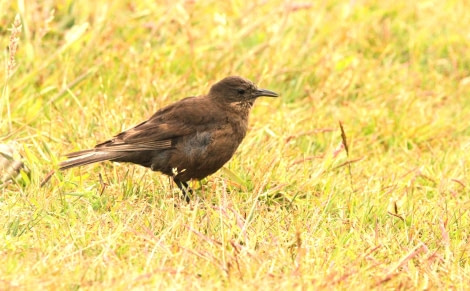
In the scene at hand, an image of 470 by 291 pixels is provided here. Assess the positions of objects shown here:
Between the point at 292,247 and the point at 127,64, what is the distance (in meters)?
3.18

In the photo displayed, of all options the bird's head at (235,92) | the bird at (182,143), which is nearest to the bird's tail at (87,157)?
the bird at (182,143)

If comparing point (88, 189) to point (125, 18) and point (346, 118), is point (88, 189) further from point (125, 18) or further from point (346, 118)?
point (125, 18)

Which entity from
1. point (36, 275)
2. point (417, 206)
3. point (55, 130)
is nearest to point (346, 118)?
point (417, 206)

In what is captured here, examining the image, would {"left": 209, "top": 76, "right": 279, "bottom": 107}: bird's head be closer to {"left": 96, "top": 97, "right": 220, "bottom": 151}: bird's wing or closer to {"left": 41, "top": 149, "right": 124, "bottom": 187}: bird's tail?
{"left": 96, "top": 97, "right": 220, "bottom": 151}: bird's wing

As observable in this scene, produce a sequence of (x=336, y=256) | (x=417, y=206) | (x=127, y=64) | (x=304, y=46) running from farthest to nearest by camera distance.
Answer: (x=304, y=46), (x=127, y=64), (x=417, y=206), (x=336, y=256)

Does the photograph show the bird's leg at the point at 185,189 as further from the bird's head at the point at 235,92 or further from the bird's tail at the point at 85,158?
the bird's head at the point at 235,92

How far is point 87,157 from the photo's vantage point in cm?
534

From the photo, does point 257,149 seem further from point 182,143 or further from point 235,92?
point 182,143

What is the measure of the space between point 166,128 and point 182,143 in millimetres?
136

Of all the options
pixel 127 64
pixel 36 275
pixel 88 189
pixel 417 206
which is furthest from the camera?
pixel 127 64

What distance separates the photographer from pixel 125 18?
323 inches

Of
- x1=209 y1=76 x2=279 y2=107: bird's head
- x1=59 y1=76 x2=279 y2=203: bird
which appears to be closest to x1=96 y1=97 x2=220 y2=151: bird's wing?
x1=59 y1=76 x2=279 y2=203: bird

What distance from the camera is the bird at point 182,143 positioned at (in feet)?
18.1

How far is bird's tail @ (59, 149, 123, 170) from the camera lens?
5266 mm
